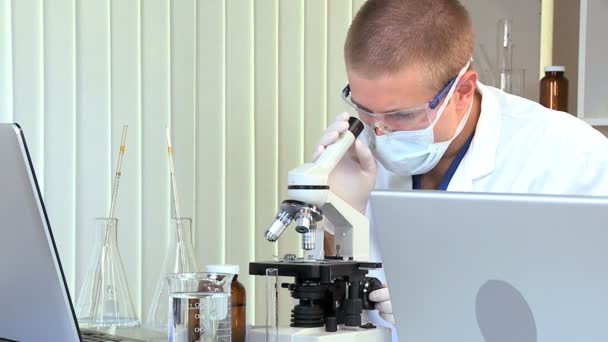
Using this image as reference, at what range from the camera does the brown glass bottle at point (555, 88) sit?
240 cm

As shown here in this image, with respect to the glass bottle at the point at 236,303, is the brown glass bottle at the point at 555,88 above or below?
above

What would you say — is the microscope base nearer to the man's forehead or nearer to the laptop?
the laptop

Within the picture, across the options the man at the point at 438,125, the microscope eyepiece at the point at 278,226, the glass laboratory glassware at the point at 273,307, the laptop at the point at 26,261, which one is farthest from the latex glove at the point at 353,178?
the laptop at the point at 26,261

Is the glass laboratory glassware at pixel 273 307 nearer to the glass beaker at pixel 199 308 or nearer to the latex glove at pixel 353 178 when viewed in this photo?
the glass beaker at pixel 199 308

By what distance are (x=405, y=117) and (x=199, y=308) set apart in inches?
24.4

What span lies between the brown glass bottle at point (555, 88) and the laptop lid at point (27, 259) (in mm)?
1700

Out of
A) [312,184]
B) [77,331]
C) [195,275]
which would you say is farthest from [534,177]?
[77,331]

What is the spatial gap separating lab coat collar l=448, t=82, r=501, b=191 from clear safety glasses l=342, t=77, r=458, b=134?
17 cm

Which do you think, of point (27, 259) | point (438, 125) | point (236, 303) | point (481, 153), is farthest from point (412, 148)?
point (27, 259)

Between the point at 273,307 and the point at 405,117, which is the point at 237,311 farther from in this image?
the point at 405,117

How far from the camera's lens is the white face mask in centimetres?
161

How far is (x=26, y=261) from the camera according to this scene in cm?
110

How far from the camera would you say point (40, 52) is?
183 cm

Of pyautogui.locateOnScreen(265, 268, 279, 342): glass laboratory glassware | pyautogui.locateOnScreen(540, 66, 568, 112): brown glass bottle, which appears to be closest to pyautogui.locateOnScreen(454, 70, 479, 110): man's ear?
pyautogui.locateOnScreen(265, 268, 279, 342): glass laboratory glassware
